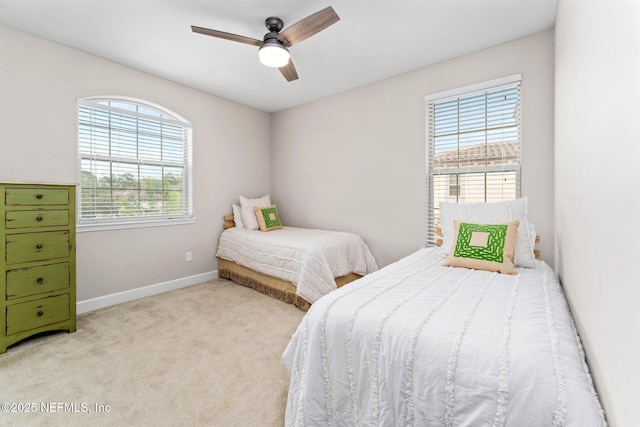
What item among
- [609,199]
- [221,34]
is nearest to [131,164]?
[221,34]

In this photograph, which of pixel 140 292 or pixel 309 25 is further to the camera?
pixel 140 292

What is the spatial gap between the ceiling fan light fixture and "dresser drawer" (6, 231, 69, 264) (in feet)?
7.14

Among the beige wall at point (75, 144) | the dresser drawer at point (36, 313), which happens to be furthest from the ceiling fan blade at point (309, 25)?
the dresser drawer at point (36, 313)

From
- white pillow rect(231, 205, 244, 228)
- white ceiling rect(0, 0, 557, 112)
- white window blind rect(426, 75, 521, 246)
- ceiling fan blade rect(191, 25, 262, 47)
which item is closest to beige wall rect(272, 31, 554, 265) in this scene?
white window blind rect(426, 75, 521, 246)

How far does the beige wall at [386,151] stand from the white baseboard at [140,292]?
5.04 ft

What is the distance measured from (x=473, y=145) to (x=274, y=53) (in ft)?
6.78

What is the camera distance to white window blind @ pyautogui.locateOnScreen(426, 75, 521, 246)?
2672 millimetres

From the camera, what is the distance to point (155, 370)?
1916mm

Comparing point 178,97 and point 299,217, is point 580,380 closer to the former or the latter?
point 299,217

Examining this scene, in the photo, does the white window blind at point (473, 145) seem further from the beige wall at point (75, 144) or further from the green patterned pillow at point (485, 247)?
the beige wall at point (75, 144)

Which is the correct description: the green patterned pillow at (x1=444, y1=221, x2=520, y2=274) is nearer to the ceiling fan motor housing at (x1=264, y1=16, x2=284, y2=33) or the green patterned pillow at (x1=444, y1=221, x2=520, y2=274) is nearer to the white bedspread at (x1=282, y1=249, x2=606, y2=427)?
the white bedspread at (x1=282, y1=249, x2=606, y2=427)

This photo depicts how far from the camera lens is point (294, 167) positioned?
451 centimetres

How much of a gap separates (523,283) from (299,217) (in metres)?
3.22

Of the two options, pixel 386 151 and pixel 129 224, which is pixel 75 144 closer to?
pixel 129 224
